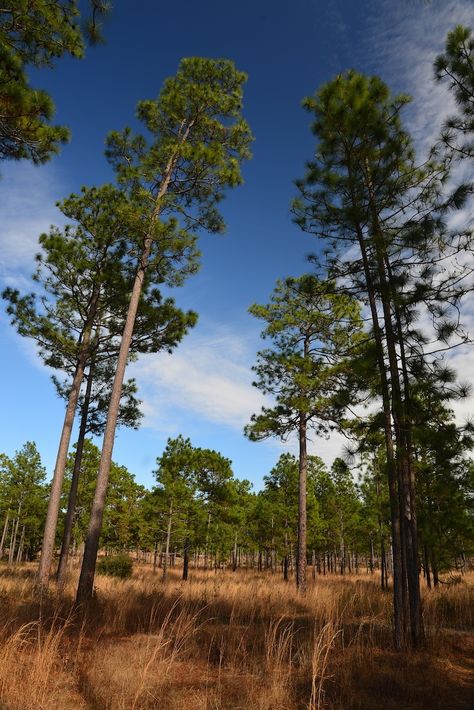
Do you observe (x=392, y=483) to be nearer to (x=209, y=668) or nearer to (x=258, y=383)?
(x=209, y=668)

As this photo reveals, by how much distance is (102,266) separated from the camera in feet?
39.7

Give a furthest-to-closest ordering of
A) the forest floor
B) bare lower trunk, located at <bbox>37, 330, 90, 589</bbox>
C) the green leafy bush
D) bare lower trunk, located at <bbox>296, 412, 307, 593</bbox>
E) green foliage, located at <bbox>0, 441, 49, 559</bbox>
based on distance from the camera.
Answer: green foliage, located at <bbox>0, 441, 49, 559</bbox>, the green leafy bush, bare lower trunk, located at <bbox>296, 412, 307, 593</bbox>, bare lower trunk, located at <bbox>37, 330, 90, 589</bbox>, the forest floor

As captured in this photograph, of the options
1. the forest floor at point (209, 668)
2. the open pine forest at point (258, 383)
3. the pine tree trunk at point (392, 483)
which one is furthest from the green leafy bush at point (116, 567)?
the pine tree trunk at point (392, 483)

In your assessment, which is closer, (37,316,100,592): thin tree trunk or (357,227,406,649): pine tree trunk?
(357,227,406,649): pine tree trunk

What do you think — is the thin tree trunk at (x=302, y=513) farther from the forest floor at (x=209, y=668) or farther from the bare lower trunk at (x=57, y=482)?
the bare lower trunk at (x=57, y=482)

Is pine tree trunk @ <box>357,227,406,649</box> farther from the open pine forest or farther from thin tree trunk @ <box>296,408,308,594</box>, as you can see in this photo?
thin tree trunk @ <box>296,408,308,594</box>

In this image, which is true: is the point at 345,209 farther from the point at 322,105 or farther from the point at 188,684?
the point at 188,684

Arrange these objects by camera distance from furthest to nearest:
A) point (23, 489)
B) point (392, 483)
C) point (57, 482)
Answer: point (23, 489) → point (57, 482) → point (392, 483)

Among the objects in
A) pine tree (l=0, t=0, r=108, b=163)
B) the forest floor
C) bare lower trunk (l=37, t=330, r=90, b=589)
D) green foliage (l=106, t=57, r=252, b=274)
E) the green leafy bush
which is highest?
green foliage (l=106, t=57, r=252, b=274)

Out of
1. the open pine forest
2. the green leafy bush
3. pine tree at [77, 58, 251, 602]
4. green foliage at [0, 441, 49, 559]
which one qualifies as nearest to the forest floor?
the open pine forest

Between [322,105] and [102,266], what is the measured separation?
7528 millimetres

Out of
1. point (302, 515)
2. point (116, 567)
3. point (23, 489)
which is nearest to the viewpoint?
point (302, 515)

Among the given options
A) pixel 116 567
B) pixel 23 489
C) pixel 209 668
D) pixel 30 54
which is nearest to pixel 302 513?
pixel 209 668

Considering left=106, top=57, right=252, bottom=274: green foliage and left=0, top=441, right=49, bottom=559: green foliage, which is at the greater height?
left=106, top=57, right=252, bottom=274: green foliage
